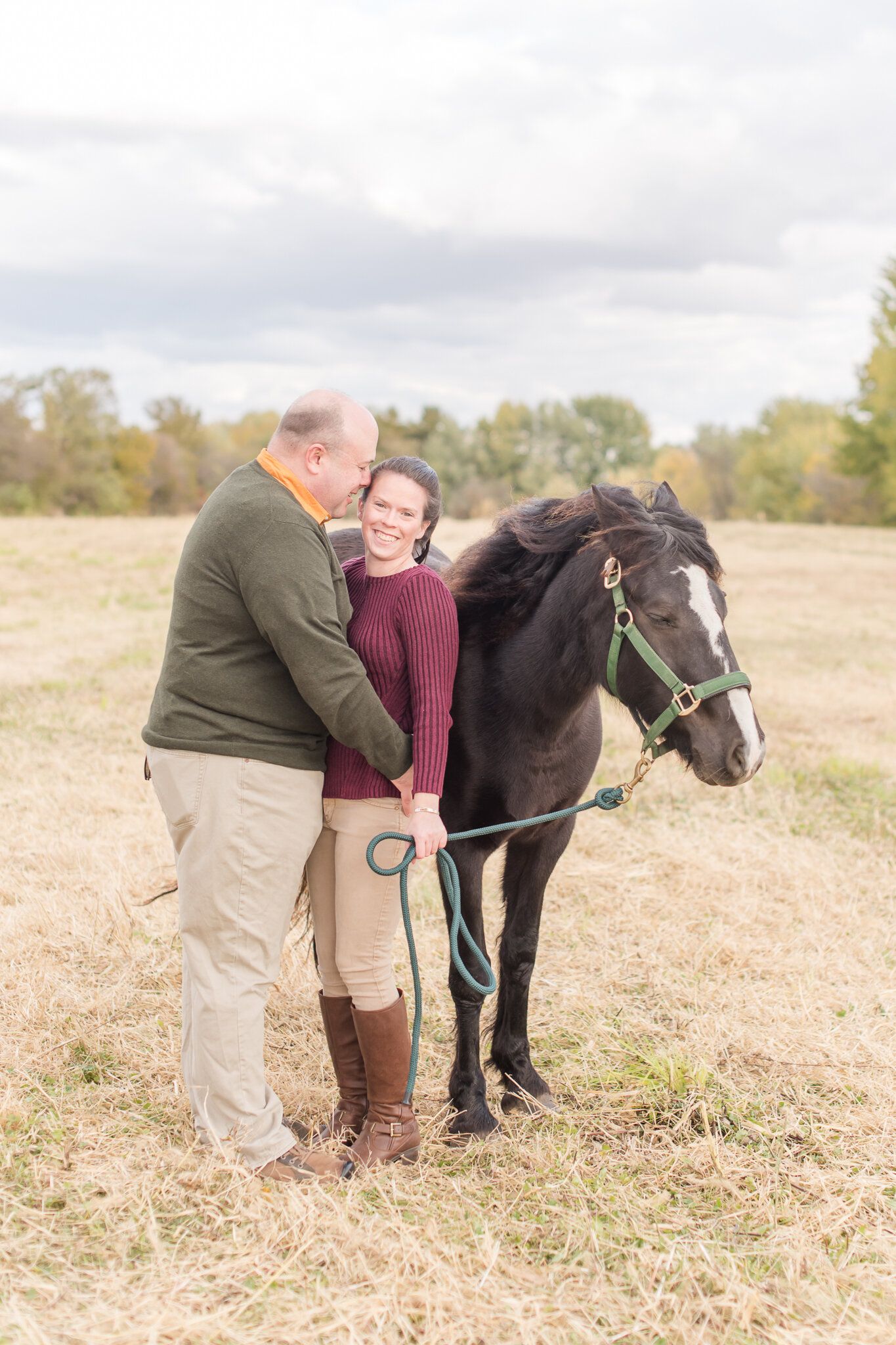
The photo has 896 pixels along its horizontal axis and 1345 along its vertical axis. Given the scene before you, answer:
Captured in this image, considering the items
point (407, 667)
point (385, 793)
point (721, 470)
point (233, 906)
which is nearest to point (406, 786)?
point (385, 793)

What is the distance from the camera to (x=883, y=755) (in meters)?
7.23

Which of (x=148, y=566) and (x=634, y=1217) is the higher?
(x=148, y=566)

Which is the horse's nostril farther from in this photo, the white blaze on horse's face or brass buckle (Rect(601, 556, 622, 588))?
brass buckle (Rect(601, 556, 622, 588))

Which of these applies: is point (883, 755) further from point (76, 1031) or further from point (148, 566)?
point (148, 566)

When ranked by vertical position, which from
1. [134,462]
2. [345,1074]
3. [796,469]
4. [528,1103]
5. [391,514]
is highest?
[796,469]

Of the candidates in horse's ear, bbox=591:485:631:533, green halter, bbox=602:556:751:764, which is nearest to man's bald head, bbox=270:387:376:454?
horse's ear, bbox=591:485:631:533

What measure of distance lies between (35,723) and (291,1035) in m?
4.80

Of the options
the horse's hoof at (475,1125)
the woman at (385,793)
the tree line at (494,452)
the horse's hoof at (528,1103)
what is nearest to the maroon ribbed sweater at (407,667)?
the woman at (385,793)

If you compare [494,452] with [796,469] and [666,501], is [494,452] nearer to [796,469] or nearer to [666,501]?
[796,469]

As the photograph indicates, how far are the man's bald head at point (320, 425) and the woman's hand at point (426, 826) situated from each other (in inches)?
37.0

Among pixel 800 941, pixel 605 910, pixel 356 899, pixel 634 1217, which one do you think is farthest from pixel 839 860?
pixel 356 899

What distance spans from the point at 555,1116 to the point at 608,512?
193cm

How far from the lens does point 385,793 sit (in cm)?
256

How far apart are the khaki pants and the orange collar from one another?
678 mm
